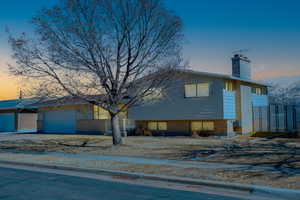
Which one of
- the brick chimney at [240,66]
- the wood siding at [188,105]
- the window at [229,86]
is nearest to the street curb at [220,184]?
the wood siding at [188,105]

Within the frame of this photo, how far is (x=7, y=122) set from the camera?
119ft

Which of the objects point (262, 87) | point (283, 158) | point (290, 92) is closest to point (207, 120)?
point (262, 87)

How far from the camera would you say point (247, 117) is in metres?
23.3

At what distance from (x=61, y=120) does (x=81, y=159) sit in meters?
19.2

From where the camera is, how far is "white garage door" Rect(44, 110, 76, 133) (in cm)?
3064

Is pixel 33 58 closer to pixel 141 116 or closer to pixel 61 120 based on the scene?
pixel 141 116

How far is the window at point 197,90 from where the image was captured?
71.2 ft

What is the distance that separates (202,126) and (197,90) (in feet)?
8.59

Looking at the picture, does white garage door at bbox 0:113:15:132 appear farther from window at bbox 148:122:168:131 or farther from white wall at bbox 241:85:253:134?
white wall at bbox 241:85:253:134

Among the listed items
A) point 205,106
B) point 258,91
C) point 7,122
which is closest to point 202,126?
point 205,106

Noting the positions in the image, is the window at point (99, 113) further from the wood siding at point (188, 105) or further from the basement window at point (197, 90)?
the basement window at point (197, 90)

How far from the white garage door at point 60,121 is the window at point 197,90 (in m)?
13.0

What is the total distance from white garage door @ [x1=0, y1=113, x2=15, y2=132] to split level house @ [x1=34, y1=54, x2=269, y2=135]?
14.0m

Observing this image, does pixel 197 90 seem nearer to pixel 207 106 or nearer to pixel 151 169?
pixel 207 106
